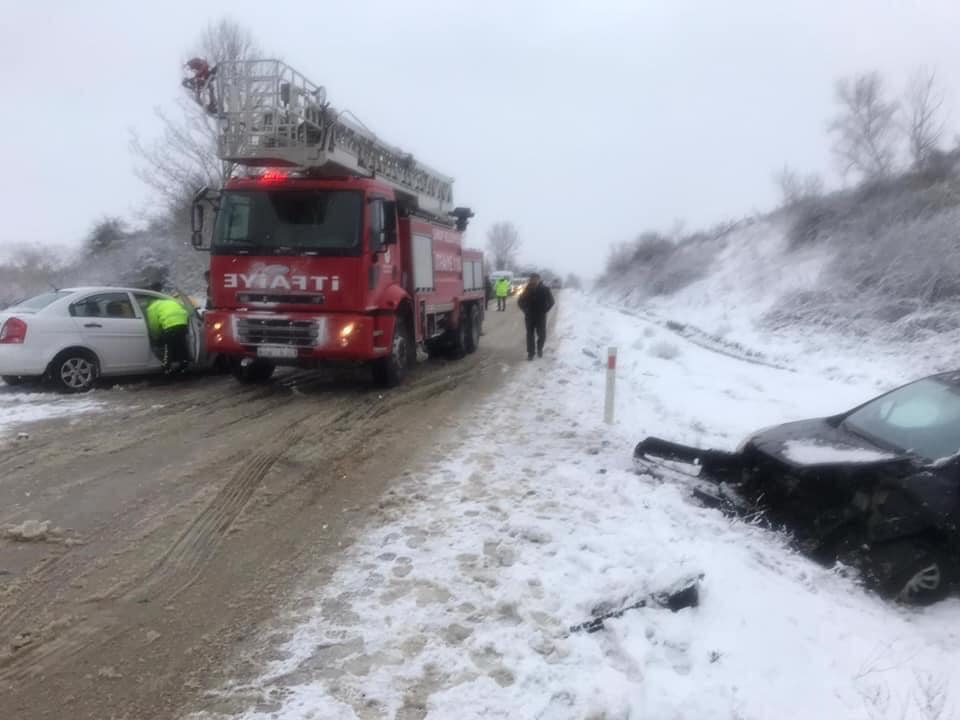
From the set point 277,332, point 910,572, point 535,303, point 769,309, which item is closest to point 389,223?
point 277,332

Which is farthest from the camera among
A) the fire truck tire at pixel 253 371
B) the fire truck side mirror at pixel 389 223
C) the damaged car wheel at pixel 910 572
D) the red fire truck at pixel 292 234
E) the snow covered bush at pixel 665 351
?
the snow covered bush at pixel 665 351

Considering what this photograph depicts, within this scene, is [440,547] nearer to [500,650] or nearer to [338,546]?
[338,546]

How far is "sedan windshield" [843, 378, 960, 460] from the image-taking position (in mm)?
4812

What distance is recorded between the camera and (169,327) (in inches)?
400

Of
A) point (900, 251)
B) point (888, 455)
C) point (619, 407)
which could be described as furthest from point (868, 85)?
point (888, 455)

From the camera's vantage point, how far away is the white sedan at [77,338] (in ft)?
28.7

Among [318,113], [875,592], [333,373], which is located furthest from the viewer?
[333,373]

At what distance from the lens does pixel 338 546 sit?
14.9 ft

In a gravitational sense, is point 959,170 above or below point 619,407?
above

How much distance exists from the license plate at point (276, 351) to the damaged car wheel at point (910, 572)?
22.9 ft

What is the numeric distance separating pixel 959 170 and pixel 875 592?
1104 inches

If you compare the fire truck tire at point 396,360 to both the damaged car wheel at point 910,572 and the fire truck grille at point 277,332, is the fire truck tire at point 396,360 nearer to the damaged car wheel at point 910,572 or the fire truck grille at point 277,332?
the fire truck grille at point 277,332

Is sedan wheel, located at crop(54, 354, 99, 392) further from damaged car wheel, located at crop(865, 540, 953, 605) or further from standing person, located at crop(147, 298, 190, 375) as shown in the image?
damaged car wheel, located at crop(865, 540, 953, 605)

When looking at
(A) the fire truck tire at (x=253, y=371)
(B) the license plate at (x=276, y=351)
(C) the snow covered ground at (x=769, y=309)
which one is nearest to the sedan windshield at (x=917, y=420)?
(B) the license plate at (x=276, y=351)
